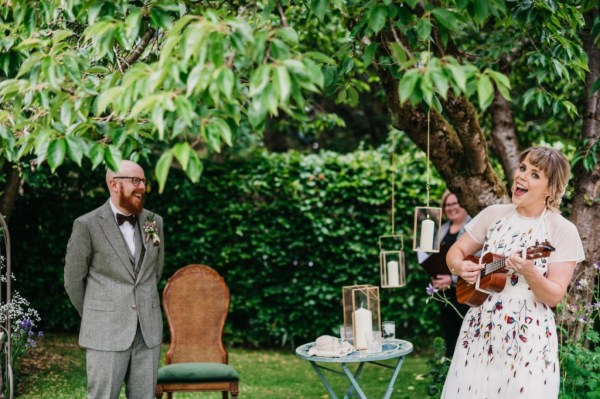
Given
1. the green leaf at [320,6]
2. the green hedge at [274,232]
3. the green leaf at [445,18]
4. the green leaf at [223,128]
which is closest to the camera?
the green leaf at [223,128]

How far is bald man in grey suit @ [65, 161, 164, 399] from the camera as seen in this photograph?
12.9 ft

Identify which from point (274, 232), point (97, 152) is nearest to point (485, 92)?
point (97, 152)

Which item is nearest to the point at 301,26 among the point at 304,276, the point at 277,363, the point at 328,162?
the point at 328,162

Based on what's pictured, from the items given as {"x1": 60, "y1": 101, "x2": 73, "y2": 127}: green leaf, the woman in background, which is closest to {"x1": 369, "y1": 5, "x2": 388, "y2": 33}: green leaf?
{"x1": 60, "y1": 101, "x2": 73, "y2": 127}: green leaf

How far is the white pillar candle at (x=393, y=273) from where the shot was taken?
4366 millimetres

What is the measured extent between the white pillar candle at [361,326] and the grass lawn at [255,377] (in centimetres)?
150

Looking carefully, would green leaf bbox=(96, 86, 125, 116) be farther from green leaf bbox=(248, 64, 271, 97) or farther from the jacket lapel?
the jacket lapel

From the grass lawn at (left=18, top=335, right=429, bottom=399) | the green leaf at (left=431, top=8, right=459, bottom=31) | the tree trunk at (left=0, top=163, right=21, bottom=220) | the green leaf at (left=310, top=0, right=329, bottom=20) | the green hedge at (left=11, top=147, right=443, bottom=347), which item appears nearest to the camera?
the green leaf at (left=431, top=8, right=459, bottom=31)

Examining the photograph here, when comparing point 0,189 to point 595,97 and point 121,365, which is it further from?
point 595,97

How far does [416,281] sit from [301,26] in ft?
10.8

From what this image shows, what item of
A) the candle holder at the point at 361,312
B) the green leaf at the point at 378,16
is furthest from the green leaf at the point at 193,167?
the candle holder at the point at 361,312

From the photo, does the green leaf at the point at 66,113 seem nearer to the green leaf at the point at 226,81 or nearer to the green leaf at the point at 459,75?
the green leaf at the point at 226,81

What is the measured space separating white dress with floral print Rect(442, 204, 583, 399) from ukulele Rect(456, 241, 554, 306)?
6cm

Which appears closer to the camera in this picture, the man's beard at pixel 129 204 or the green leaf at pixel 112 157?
the green leaf at pixel 112 157
